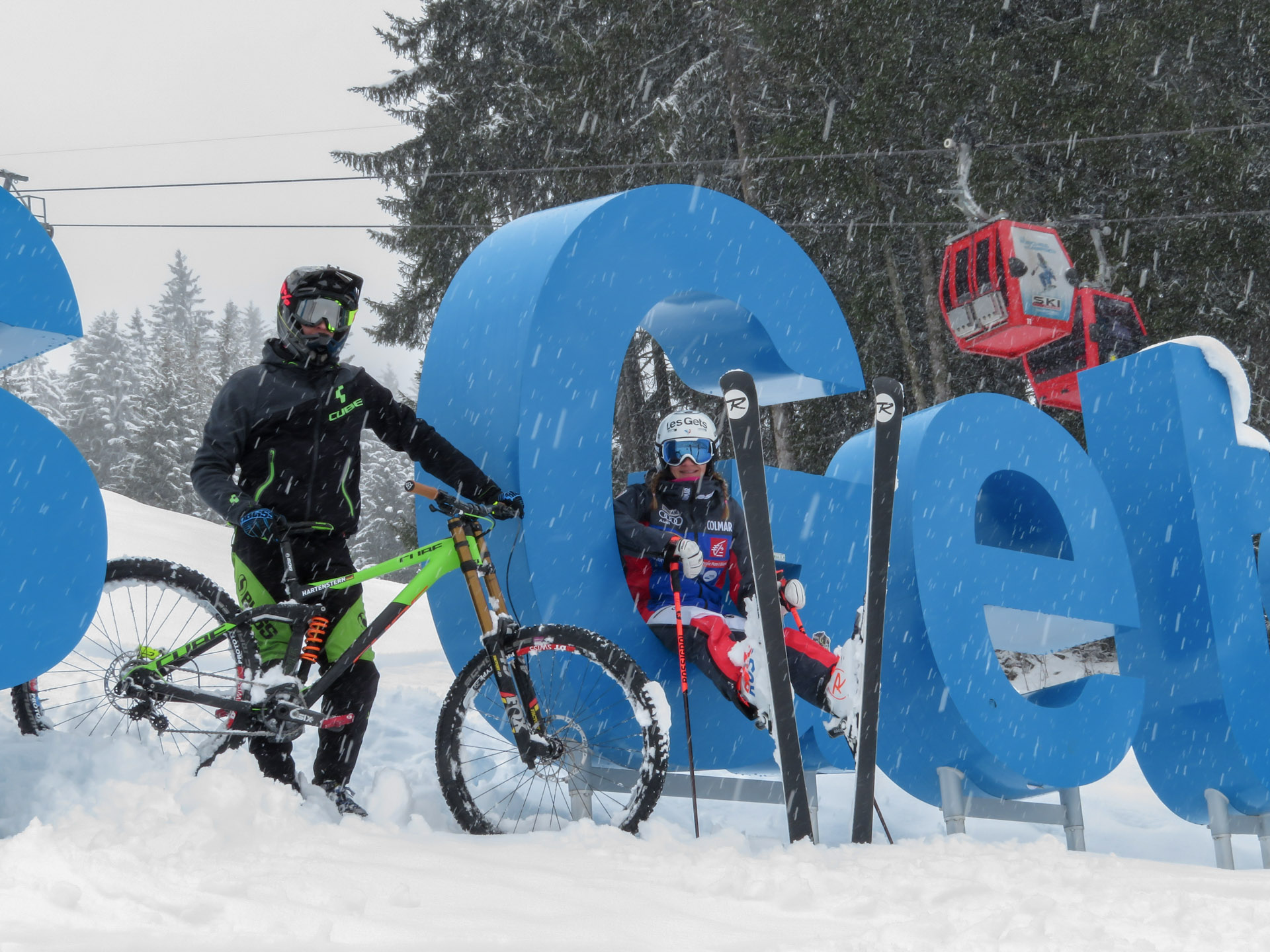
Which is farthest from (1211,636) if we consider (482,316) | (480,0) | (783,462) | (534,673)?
(480,0)

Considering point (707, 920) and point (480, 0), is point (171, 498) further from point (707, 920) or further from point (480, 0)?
point (707, 920)

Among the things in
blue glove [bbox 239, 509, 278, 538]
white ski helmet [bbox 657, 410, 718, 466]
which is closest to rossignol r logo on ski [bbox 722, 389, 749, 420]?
white ski helmet [bbox 657, 410, 718, 466]

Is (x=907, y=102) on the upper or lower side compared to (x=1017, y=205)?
upper

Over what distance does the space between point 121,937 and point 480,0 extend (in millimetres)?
18851

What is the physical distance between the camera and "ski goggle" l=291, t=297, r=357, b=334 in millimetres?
3904

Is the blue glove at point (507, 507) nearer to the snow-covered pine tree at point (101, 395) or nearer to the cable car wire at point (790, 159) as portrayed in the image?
the cable car wire at point (790, 159)

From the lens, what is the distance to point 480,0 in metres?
18.5

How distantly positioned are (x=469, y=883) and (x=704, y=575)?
2.11 metres

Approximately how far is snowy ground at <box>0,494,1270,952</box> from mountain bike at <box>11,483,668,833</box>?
0.22 meters

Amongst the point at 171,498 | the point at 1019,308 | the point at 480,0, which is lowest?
the point at 171,498

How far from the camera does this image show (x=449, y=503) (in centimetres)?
391

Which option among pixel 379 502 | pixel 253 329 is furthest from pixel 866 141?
pixel 253 329

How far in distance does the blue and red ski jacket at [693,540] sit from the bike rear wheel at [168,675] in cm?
162

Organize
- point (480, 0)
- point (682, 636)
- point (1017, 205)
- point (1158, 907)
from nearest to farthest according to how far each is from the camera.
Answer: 1. point (1158, 907)
2. point (682, 636)
3. point (1017, 205)
4. point (480, 0)
